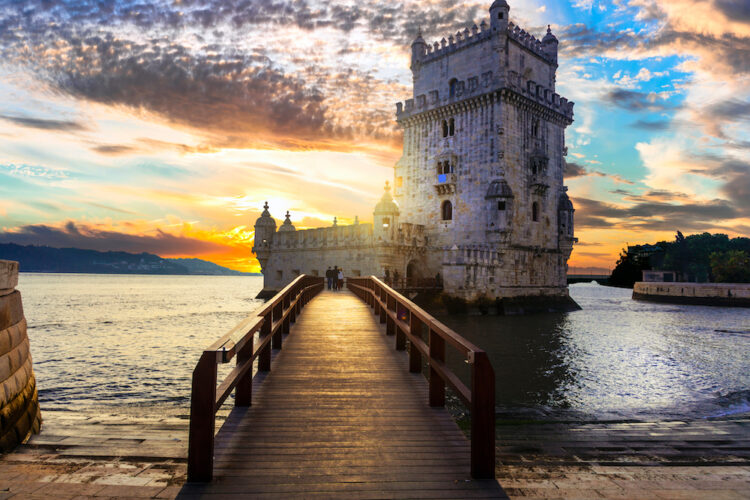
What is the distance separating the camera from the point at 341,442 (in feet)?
16.1

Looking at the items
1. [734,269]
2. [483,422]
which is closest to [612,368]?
[483,422]

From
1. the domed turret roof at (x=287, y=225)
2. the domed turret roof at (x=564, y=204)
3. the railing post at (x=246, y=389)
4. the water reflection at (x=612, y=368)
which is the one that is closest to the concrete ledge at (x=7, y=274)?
the railing post at (x=246, y=389)

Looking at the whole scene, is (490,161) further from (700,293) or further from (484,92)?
(700,293)

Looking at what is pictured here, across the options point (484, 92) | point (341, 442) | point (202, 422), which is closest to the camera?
point (202, 422)

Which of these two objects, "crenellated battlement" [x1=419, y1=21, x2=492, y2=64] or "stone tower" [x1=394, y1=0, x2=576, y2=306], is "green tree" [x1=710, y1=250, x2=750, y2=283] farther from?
"crenellated battlement" [x1=419, y1=21, x2=492, y2=64]

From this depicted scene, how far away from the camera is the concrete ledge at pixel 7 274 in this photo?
589 cm

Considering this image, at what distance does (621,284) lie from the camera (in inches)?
4668

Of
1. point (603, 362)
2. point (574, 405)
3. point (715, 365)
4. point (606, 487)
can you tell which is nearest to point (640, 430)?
point (606, 487)

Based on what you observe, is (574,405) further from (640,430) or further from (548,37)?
(548,37)

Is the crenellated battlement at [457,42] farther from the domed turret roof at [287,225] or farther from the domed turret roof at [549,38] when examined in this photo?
the domed turret roof at [287,225]

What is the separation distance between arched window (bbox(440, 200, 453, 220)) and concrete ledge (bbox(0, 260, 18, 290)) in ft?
120

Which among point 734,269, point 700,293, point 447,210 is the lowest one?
point 700,293

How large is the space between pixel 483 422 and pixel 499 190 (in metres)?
34.9

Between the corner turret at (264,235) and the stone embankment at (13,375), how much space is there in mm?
46779
